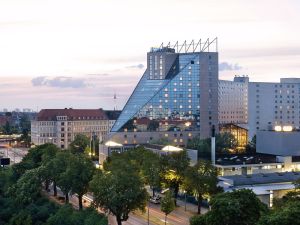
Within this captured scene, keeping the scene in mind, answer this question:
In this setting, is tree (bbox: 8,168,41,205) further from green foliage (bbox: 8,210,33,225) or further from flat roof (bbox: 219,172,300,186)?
flat roof (bbox: 219,172,300,186)

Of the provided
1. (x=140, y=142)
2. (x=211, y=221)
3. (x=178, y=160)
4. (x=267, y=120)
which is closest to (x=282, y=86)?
(x=267, y=120)

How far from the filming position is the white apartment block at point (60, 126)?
581ft

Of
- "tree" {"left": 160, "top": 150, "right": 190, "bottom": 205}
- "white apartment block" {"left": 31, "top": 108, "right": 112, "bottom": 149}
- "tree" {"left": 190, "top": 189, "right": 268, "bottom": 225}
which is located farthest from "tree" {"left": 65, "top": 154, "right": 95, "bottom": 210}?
"white apartment block" {"left": 31, "top": 108, "right": 112, "bottom": 149}

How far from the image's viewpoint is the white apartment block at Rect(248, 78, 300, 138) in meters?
154

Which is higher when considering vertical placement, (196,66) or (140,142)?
(196,66)

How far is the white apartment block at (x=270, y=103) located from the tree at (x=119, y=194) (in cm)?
9930

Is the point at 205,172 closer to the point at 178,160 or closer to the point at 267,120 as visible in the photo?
the point at 178,160

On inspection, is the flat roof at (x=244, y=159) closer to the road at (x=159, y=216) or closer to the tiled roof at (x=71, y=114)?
the road at (x=159, y=216)

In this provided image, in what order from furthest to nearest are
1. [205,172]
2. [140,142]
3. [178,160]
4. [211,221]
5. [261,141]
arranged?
[140,142] < [261,141] < [178,160] < [205,172] < [211,221]

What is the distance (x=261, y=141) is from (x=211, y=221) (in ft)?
193

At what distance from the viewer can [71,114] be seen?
18362cm

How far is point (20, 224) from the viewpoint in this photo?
218 ft

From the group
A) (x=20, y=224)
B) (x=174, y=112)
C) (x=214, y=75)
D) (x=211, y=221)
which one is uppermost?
(x=214, y=75)

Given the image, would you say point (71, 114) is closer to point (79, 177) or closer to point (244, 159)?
point (244, 159)
